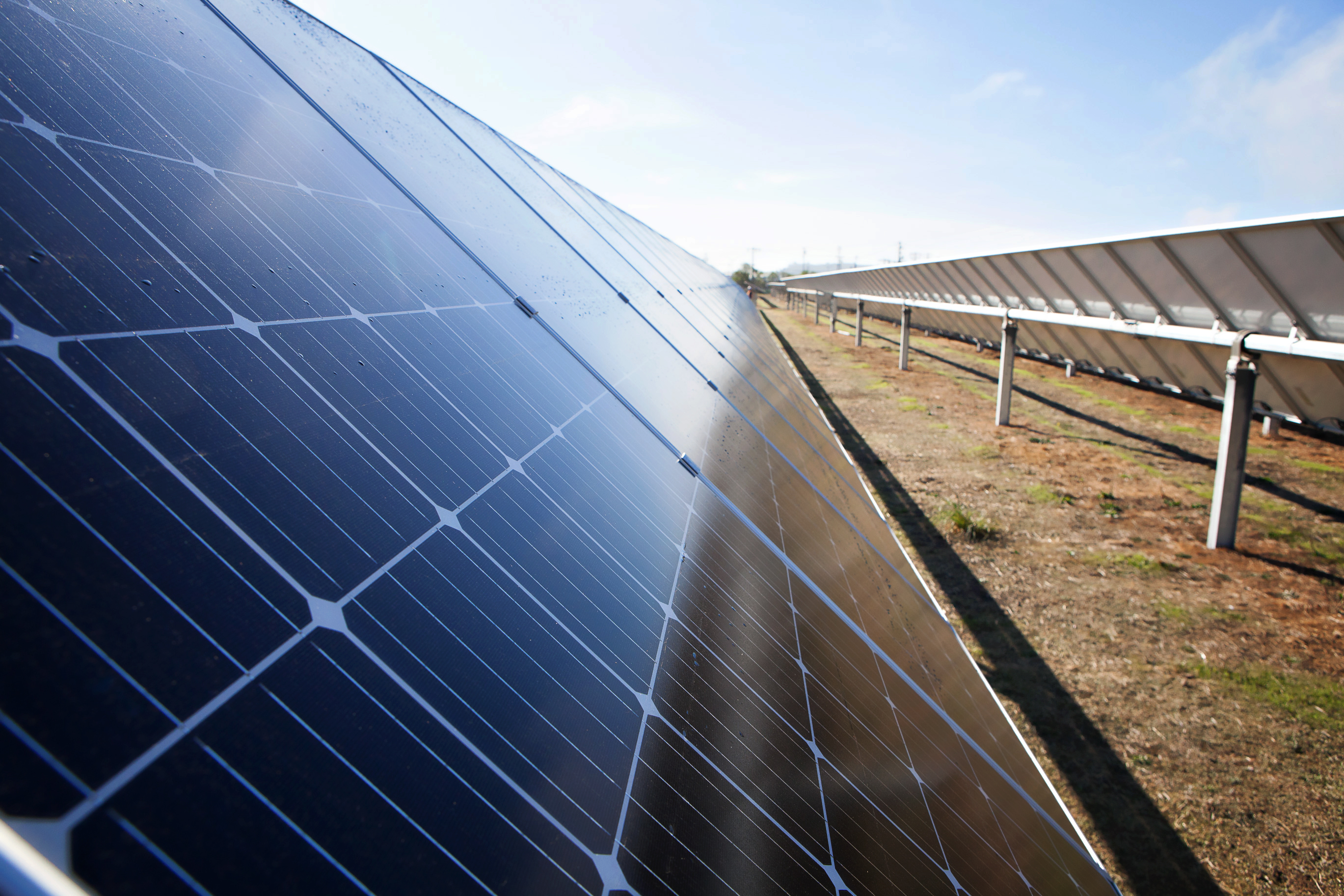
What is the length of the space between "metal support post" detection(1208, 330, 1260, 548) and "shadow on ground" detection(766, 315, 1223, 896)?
4.55 m

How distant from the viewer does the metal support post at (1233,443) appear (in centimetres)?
1097

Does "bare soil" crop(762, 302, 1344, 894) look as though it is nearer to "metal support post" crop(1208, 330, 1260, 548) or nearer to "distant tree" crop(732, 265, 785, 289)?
"metal support post" crop(1208, 330, 1260, 548)

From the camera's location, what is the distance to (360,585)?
1.60 metres

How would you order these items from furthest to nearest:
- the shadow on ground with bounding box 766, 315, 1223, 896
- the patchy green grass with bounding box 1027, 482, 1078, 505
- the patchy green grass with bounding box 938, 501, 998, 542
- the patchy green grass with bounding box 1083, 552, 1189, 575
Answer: the patchy green grass with bounding box 1027, 482, 1078, 505
the patchy green grass with bounding box 938, 501, 998, 542
the patchy green grass with bounding box 1083, 552, 1189, 575
the shadow on ground with bounding box 766, 315, 1223, 896

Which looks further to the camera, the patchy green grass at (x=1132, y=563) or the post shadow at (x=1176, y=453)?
the post shadow at (x=1176, y=453)

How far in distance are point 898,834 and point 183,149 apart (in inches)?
146

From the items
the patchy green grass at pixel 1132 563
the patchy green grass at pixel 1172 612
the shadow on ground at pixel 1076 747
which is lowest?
the shadow on ground at pixel 1076 747

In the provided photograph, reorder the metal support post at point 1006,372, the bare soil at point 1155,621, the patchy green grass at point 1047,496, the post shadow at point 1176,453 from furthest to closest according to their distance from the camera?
the metal support post at point 1006,372
the patchy green grass at point 1047,496
the post shadow at point 1176,453
the bare soil at point 1155,621

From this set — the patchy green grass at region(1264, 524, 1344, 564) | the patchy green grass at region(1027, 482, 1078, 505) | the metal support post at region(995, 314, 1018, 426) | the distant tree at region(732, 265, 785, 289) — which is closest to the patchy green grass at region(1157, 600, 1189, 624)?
the patchy green grass at region(1264, 524, 1344, 564)

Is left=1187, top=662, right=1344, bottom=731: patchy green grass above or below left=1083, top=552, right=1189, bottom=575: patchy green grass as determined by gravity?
below

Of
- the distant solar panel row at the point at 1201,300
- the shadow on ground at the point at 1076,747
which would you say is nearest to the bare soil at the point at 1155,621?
the shadow on ground at the point at 1076,747

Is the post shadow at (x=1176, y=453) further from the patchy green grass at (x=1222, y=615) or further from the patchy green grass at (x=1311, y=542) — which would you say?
the patchy green grass at (x=1222, y=615)

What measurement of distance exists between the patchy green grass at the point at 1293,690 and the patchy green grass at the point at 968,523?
386 centimetres

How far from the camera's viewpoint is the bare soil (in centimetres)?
591
